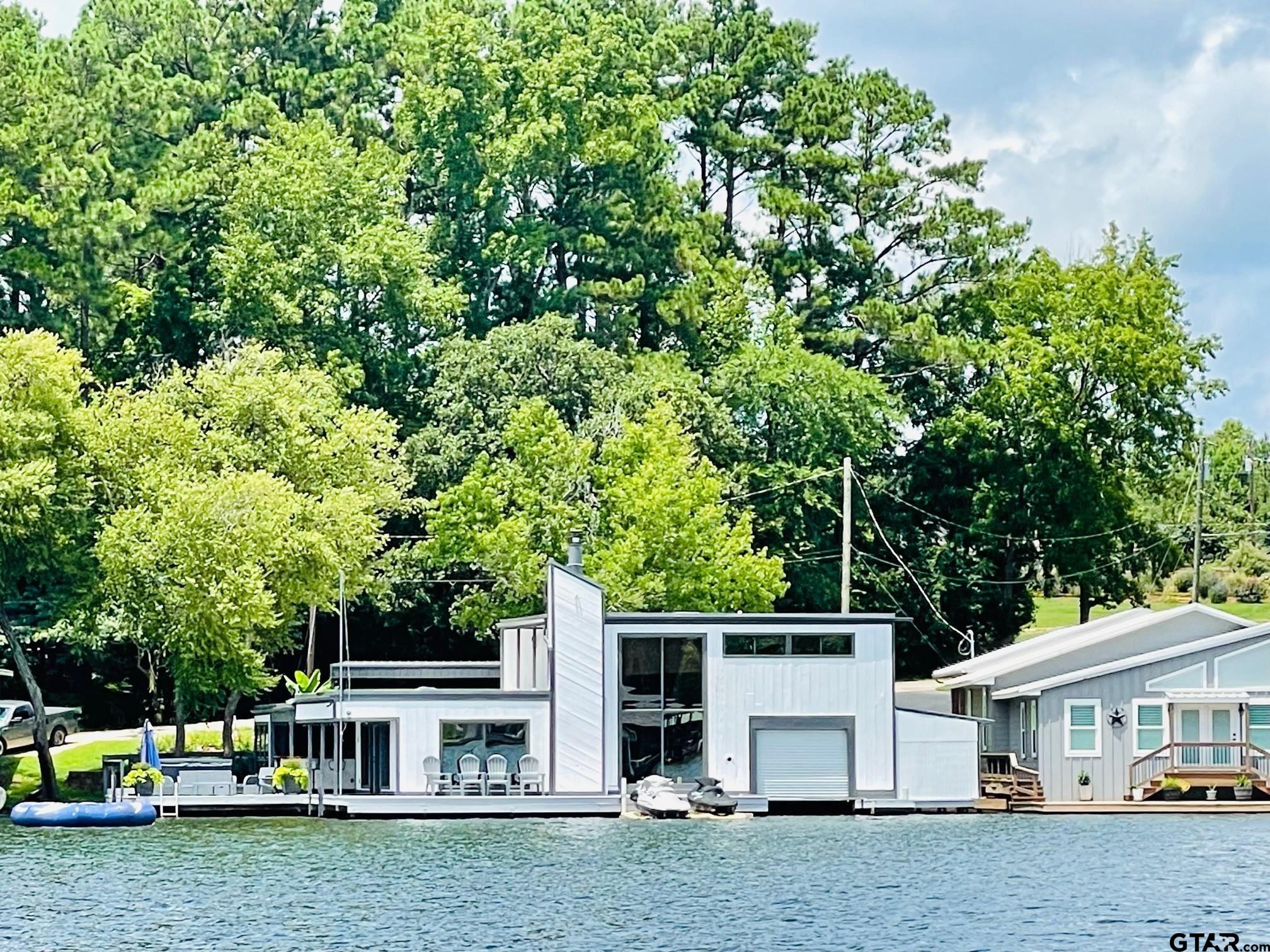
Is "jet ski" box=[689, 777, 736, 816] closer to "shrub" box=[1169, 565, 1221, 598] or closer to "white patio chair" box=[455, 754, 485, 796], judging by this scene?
"white patio chair" box=[455, 754, 485, 796]

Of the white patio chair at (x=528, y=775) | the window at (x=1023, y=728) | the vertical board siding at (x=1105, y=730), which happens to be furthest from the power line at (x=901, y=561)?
the white patio chair at (x=528, y=775)

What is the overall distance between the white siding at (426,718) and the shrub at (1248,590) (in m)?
50.9

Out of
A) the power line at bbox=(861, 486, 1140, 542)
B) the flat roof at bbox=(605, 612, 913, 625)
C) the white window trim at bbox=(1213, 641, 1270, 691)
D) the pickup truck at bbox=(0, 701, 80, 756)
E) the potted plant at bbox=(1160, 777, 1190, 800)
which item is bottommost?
the potted plant at bbox=(1160, 777, 1190, 800)

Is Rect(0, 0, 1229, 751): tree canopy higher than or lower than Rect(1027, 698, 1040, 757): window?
higher

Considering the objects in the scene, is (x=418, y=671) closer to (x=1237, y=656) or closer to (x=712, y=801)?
(x=712, y=801)

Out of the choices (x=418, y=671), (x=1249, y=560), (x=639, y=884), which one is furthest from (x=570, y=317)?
(x=639, y=884)

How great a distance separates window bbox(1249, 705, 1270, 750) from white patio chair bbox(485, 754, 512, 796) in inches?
695

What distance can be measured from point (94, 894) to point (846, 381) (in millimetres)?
41702

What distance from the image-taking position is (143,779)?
5244 centimetres

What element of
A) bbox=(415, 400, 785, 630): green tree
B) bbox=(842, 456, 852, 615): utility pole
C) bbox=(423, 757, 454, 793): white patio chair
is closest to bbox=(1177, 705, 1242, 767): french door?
bbox=(842, 456, 852, 615): utility pole

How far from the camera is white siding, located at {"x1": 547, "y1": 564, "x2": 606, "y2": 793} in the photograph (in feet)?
174

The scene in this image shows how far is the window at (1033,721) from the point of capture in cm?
5575

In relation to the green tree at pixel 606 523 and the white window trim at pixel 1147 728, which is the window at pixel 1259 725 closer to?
the white window trim at pixel 1147 728

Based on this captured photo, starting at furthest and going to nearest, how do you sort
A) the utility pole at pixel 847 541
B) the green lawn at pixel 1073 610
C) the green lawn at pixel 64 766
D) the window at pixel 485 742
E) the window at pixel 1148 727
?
1. the green lawn at pixel 1073 610
2. the utility pole at pixel 847 541
3. the green lawn at pixel 64 766
4. the window at pixel 1148 727
5. the window at pixel 485 742
